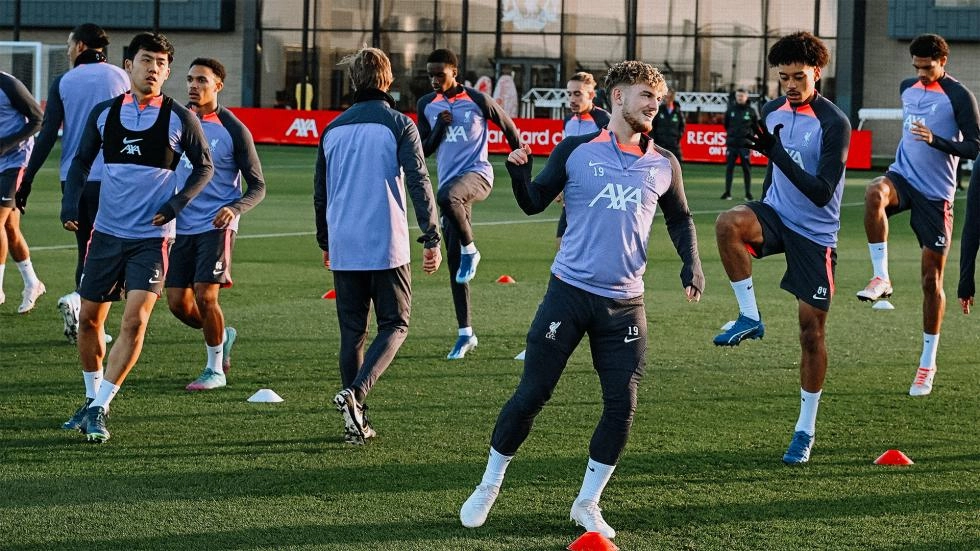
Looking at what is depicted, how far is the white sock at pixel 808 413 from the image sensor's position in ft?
24.8

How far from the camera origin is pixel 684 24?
47156mm

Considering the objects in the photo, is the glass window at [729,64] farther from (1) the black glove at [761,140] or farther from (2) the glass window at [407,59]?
(1) the black glove at [761,140]

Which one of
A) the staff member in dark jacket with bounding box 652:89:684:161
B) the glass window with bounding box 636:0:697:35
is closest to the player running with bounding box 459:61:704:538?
the staff member in dark jacket with bounding box 652:89:684:161

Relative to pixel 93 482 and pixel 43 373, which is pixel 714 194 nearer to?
pixel 43 373

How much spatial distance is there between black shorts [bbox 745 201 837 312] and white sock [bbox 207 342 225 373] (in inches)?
141

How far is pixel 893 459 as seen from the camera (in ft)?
24.5

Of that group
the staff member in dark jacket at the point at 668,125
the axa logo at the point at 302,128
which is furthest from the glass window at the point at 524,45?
the staff member in dark jacket at the point at 668,125

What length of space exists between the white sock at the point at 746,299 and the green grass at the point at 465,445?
0.69 metres

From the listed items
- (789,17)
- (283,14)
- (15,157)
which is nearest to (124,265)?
(15,157)

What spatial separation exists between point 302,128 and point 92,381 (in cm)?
3282

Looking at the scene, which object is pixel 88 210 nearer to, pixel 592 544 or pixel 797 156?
pixel 797 156

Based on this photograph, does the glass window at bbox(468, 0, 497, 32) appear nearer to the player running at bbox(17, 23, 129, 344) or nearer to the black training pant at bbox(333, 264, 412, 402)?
the player running at bbox(17, 23, 129, 344)

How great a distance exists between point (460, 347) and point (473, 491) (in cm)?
380

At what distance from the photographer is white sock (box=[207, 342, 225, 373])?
9.19 m
